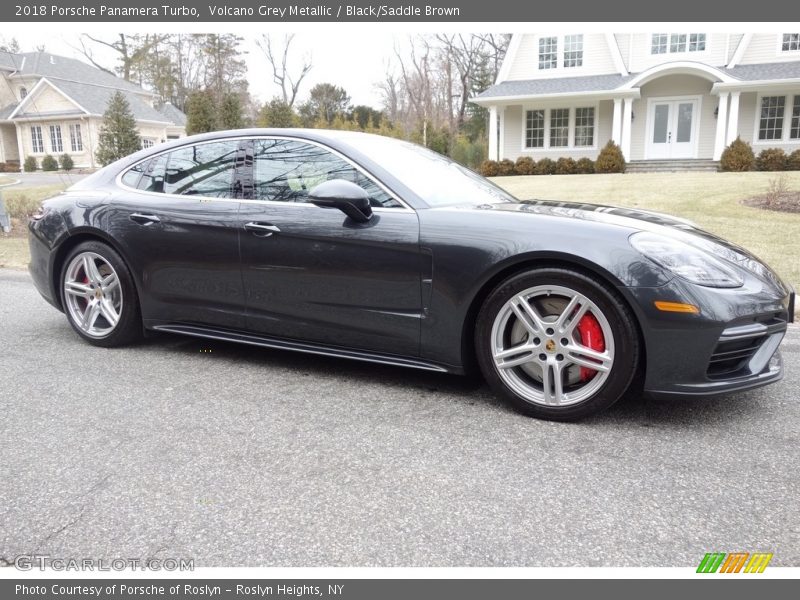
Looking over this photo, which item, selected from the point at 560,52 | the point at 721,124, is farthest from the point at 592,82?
the point at 721,124

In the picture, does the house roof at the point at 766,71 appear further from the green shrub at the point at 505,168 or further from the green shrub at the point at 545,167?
the green shrub at the point at 505,168

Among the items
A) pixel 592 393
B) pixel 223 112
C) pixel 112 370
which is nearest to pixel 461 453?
pixel 592 393

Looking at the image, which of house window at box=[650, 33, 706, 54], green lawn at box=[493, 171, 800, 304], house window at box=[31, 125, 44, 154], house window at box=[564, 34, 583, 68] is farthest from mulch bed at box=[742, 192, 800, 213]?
house window at box=[31, 125, 44, 154]

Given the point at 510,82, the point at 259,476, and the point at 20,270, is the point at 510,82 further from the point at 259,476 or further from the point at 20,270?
the point at 259,476

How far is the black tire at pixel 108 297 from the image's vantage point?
177 inches

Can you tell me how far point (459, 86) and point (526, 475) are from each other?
157 ft

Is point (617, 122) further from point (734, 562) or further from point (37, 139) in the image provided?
point (37, 139)

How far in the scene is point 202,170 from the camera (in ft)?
14.2

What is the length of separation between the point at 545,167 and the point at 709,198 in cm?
1046

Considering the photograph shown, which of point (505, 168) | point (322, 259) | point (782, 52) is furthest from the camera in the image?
point (505, 168)

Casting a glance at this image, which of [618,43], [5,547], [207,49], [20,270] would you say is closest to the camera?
[5,547]

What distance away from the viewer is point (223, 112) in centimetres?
2550

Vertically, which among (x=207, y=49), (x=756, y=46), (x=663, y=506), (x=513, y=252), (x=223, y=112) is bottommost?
(x=663, y=506)

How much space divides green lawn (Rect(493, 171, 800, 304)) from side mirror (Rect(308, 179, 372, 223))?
506 cm
